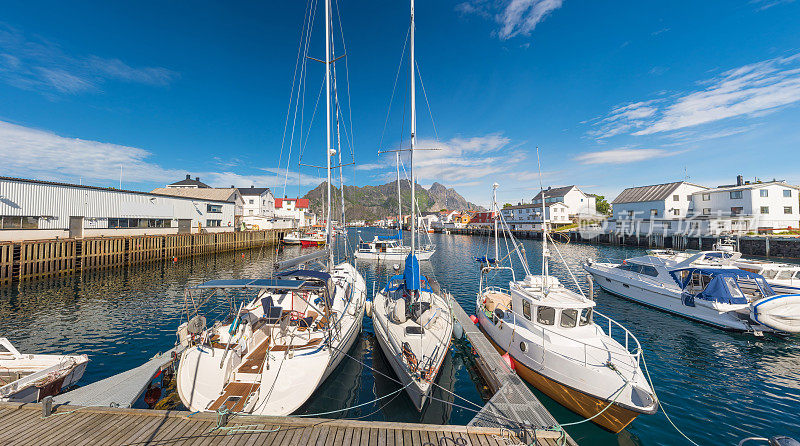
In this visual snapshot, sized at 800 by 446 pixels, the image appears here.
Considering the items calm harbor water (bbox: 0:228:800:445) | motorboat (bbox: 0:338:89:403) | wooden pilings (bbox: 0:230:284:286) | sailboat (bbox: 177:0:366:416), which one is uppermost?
wooden pilings (bbox: 0:230:284:286)

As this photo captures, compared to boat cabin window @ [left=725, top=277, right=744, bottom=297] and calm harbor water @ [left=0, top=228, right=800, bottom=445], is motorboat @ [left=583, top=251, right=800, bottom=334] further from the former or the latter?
calm harbor water @ [left=0, top=228, right=800, bottom=445]

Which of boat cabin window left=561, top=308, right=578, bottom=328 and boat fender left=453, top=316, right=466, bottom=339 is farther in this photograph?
boat fender left=453, top=316, right=466, bottom=339

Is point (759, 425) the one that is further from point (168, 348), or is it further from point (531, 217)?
point (531, 217)

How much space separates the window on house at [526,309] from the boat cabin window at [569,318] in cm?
109

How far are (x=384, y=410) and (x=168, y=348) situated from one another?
10.5 metres

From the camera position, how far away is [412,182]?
1475cm

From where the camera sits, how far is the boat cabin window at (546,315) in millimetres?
9867

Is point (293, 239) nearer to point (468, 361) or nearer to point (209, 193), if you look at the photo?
point (209, 193)

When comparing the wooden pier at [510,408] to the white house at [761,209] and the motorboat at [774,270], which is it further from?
the white house at [761,209]

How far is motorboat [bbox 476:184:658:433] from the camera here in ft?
24.6

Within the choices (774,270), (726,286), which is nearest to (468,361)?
(726,286)

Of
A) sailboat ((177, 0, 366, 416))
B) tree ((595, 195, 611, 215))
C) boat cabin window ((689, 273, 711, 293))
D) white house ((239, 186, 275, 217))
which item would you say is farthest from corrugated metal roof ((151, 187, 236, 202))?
tree ((595, 195, 611, 215))

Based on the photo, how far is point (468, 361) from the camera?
1235 cm

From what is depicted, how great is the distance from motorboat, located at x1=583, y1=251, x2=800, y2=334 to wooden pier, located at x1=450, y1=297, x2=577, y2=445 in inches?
556
